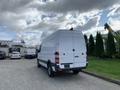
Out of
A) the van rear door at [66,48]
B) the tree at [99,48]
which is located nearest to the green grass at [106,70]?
the van rear door at [66,48]

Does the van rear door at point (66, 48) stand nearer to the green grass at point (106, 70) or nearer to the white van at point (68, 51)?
the white van at point (68, 51)

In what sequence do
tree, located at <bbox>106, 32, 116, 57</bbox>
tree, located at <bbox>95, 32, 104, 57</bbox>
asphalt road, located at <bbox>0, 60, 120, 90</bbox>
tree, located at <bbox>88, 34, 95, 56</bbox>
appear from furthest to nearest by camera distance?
tree, located at <bbox>88, 34, 95, 56</bbox> → tree, located at <bbox>95, 32, 104, 57</bbox> → tree, located at <bbox>106, 32, 116, 57</bbox> → asphalt road, located at <bbox>0, 60, 120, 90</bbox>

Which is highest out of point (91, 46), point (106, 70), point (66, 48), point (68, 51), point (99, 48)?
point (91, 46)

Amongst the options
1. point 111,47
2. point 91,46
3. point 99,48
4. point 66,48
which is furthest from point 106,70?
point 91,46

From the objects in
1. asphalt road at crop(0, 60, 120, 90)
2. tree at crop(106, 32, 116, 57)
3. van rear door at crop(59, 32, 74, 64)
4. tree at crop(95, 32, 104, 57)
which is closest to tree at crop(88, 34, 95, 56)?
tree at crop(95, 32, 104, 57)

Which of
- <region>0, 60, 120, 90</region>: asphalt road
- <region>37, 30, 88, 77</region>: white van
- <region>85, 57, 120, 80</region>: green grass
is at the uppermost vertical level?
<region>37, 30, 88, 77</region>: white van

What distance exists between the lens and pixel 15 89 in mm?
9836

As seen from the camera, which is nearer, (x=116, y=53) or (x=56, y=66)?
(x=56, y=66)

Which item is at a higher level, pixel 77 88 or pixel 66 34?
pixel 66 34

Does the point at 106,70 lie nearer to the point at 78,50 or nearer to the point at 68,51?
the point at 78,50

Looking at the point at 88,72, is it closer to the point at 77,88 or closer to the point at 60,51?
the point at 60,51

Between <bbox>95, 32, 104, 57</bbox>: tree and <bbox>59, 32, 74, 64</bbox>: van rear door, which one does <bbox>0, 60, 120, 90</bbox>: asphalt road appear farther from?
<bbox>95, 32, 104, 57</bbox>: tree

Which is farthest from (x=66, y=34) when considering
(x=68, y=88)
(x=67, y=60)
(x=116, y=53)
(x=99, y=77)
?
(x=116, y=53)

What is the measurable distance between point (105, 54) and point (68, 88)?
77.0ft
